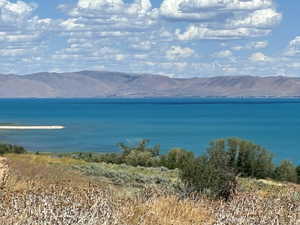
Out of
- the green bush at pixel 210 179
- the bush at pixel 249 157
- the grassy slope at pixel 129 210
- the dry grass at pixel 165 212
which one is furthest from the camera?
the bush at pixel 249 157

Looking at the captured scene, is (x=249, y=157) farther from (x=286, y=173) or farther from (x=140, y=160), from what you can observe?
(x=140, y=160)

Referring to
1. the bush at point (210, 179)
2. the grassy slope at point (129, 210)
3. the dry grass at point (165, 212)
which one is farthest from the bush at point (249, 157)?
the dry grass at point (165, 212)

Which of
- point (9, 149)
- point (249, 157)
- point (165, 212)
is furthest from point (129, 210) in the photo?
point (249, 157)

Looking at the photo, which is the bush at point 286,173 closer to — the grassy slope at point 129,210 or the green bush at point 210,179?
the green bush at point 210,179

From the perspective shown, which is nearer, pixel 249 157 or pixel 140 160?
pixel 140 160

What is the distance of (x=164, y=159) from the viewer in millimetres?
→ 47250

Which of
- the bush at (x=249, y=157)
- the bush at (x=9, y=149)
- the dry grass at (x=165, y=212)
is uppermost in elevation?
the dry grass at (x=165, y=212)

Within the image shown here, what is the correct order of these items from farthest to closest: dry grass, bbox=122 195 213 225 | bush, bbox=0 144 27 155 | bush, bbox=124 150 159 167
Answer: bush, bbox=124 150 159 167 < bush, bbox=0 144 27 155 < dry grass, bbox=122 195 213 225

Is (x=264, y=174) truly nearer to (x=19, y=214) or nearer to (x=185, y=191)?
(x=185, y=191)

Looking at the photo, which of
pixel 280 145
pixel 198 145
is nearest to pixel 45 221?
pixel 198 145

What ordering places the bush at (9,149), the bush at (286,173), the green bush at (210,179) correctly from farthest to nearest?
the bush at (286,173) < the bush at (9,149) < the green bush at (210,179)

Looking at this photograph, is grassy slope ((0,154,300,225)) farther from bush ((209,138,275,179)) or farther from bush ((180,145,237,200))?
bush ((209,138,275,179))

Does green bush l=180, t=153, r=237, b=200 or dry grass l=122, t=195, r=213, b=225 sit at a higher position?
dry grass l=122, t=195, r=213, b=225

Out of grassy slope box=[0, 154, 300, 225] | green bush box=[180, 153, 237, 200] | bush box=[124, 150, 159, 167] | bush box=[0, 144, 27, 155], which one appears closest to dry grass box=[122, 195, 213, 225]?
grassy slope box=[0, 154, 300, 225]
